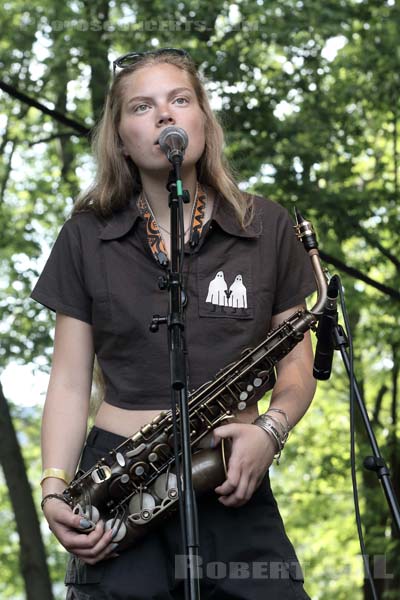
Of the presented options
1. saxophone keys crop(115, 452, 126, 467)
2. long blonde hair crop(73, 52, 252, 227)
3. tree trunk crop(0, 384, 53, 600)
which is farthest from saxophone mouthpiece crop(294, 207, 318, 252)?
tree trunk crop(0, 384, 53, 600)

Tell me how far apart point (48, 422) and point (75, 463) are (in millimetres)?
186

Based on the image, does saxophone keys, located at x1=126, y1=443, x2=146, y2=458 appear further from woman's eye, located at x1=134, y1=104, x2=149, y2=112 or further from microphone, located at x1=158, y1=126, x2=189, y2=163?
woman's eye, located at x1=134, y1=104, x2=149, y2=112

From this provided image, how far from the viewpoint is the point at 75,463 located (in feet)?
11.4

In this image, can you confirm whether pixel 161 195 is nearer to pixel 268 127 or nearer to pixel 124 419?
pixel 124 419

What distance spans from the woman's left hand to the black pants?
0.35ft

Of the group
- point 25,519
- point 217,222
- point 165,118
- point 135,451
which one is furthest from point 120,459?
point 25,519

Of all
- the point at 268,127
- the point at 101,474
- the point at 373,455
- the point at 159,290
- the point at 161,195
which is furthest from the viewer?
the point at 268,127

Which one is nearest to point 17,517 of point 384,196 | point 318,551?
point 384,196

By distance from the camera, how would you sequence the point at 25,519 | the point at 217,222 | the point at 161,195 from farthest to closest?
1. the point at 25,519
2. the point at 161,195
3. the point at 217,222

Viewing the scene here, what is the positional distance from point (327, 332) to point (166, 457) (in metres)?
0.79

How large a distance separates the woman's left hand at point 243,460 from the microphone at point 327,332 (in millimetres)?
313

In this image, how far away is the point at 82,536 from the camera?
125 inches

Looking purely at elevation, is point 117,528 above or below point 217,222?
below

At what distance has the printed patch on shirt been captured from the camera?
3.42 m
